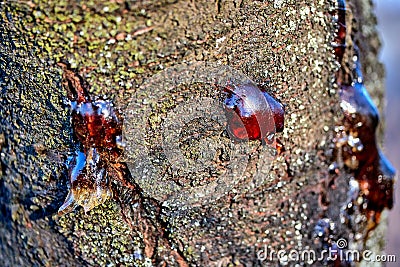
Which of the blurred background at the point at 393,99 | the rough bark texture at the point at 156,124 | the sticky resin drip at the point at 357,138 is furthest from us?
the blurred background at the point at 393,99

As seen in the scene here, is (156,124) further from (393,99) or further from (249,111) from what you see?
(393,99)

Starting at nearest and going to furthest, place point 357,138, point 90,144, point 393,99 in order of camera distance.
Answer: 1. point 90,144
2. point 357,138
3. point 393,99

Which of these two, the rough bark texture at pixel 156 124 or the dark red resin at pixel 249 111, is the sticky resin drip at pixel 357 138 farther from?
the dark red resin at pixel 249 111

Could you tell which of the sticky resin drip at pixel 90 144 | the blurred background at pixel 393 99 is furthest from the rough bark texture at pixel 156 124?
the blurred background at pixel 393 99

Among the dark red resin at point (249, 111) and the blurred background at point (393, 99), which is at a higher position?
the dark red resin at point (249, 111)

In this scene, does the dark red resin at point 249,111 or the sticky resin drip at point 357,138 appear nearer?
the dark red resin at point 249,111

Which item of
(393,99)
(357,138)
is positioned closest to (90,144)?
(357,138)

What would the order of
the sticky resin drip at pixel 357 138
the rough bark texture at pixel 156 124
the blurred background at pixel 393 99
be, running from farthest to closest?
1. the blurred background at pixel 393 99
2. the sticky resin drip at pixel 357 138
3. the rough bark texture at pixel 156 124
